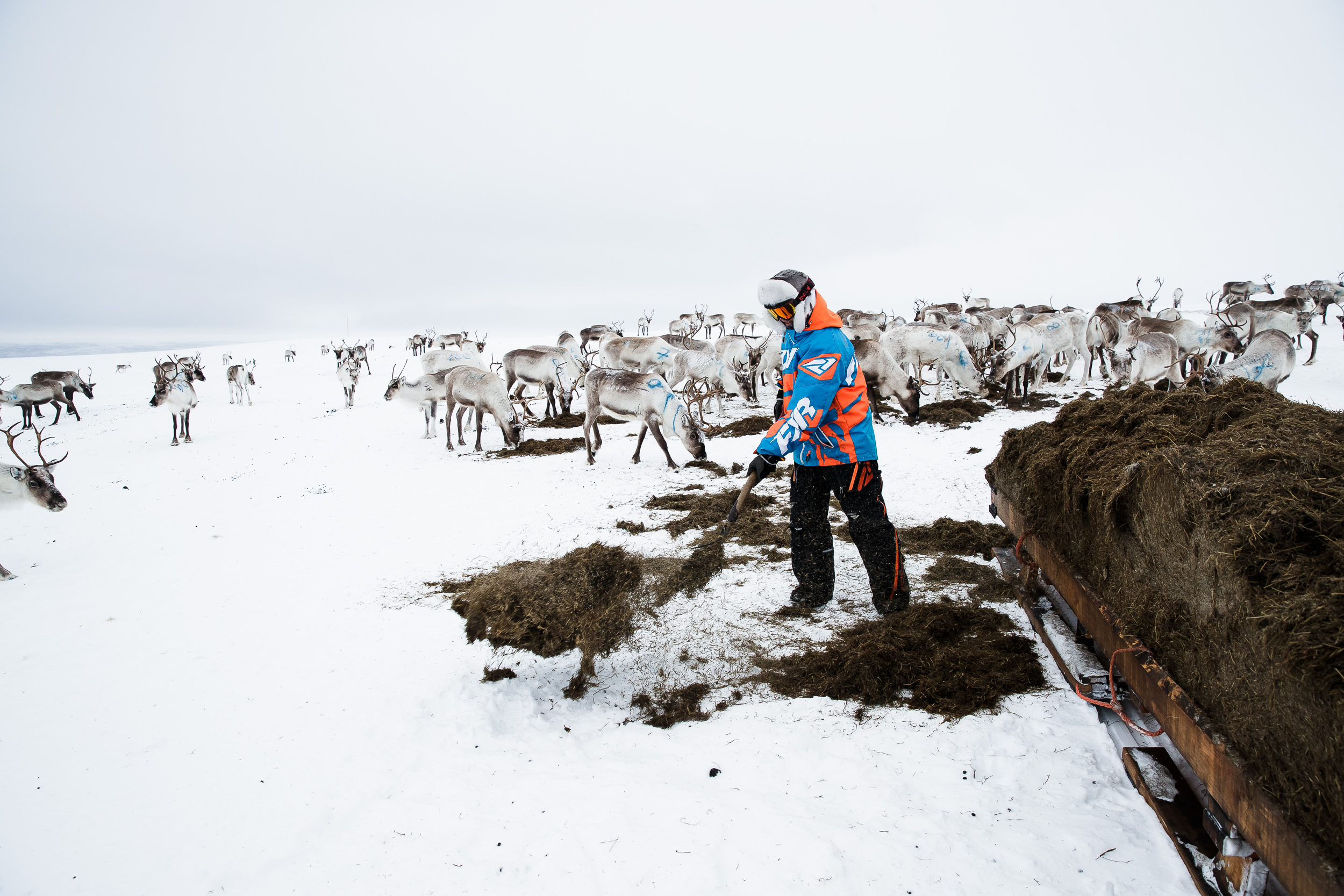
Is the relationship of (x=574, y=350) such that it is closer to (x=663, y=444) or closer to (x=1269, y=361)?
Result: (x=663, y=444)

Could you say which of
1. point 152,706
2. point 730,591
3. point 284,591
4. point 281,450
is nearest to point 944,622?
point 730,591

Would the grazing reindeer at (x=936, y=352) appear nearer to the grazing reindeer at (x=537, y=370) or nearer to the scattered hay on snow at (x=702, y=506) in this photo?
the grazing reindeer at (x=537, y=370)

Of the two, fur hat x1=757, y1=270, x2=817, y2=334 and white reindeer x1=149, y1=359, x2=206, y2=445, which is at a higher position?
fur hat x1=757, y1=270, x2=817, y2=334

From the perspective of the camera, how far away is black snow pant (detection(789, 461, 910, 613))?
158 inches

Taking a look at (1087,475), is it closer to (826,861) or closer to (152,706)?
(826,861)

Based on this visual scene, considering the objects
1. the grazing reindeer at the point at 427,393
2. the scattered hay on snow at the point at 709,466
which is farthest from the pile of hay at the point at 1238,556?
Result: the grazing reindeer at the point at 427,393

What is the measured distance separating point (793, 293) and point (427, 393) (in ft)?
36.7

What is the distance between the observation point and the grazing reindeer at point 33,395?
64.6 ft

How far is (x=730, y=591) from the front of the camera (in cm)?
484

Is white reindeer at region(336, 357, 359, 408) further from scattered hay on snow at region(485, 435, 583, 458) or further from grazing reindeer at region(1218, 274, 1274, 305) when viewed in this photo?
grazing reindeer at region(1218, 274, 1274, 305)

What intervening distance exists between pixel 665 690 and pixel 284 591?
4.05 meters

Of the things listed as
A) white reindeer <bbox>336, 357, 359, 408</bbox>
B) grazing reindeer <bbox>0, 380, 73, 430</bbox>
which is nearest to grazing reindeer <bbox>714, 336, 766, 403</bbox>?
white reindeer <bbox>336, 357, 359, 408</bbox>

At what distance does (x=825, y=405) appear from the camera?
3.88 meters

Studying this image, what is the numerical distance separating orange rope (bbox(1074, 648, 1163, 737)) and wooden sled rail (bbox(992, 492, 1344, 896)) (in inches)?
1.0
